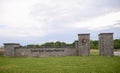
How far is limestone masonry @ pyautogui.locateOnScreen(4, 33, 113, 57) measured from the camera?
32875 mm

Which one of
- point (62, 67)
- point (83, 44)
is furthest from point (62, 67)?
point (83, 44)

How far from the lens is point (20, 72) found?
15.1m

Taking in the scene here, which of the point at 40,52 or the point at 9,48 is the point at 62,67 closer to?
the point at 40,52

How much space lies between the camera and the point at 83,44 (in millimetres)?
33375

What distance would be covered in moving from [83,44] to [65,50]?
2.87 meters

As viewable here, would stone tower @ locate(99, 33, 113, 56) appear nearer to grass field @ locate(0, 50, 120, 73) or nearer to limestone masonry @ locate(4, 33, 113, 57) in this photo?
limestone masonry @ locate(4, 33, 113, 57)

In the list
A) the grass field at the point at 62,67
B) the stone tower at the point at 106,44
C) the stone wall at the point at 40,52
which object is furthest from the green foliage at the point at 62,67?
the stone tower at the point at 106,44

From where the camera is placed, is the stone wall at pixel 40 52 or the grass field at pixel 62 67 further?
the stone wall at pixel 40 52

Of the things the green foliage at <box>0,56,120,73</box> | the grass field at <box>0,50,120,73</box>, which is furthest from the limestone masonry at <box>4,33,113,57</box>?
the green foliage at <box>0,56,120,73</box>

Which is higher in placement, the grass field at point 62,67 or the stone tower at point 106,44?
the stone tower at point 106,44

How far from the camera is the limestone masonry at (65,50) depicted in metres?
32.9

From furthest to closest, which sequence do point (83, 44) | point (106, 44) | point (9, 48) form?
point (83, 44), point (9, 48), point (106, 44)

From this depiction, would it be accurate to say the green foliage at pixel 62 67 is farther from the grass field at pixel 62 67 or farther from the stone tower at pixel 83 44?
the stone tower at pixel 83 44

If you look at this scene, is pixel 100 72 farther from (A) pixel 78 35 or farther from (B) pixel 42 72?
(A) pixel 78 35
